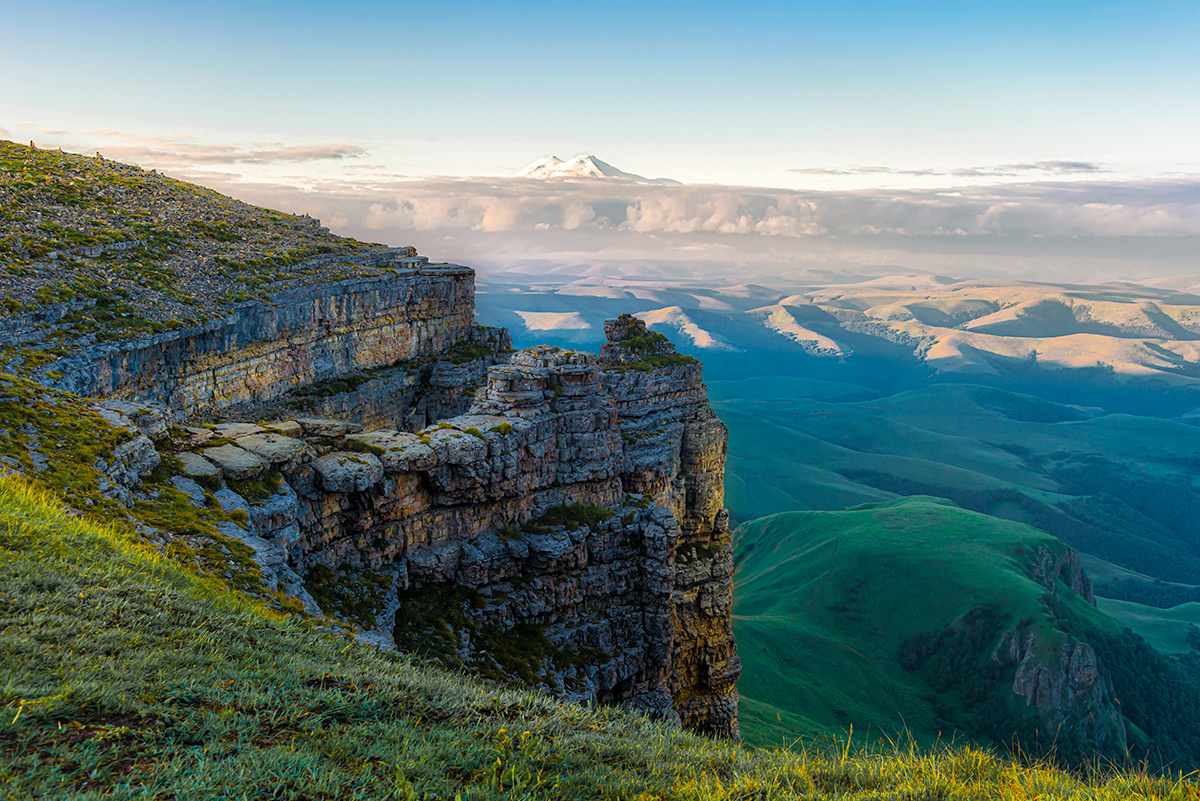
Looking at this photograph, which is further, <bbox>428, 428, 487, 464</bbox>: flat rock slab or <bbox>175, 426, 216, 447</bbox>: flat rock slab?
<bbox>428, 428, 487, 464</bbox>: flat rock slab

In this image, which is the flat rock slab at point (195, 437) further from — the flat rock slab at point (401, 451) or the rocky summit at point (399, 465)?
the flat rock slab at point (401, 451)

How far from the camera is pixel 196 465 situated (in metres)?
27.7

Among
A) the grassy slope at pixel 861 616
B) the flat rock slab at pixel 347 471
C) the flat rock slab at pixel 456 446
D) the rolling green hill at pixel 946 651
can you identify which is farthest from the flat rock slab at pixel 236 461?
the rolling green hill at pixel 946 651

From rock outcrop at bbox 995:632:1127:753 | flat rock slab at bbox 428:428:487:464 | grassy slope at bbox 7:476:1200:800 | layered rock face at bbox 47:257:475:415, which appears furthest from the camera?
rock outcrop at bbox 995:632:1127:753

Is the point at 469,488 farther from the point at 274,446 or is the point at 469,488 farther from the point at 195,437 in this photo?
the point at 195,437

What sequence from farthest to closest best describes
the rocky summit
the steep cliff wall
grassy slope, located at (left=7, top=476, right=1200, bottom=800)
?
1. the steep cliff wall
2. the rocky summit
3. grassy slope, located at (left=7, top=476, right=1200, bottom=800)

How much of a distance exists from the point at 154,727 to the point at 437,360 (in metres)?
60.3

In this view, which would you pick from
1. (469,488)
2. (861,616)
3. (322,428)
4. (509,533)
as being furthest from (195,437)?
(861,616)

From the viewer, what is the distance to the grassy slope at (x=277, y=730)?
1028 cm

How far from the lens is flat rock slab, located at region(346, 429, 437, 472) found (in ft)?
113

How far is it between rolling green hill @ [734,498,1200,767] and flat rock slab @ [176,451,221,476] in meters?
95.3

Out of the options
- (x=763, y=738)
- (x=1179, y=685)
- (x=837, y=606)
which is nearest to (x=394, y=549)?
(x=763, y=738)

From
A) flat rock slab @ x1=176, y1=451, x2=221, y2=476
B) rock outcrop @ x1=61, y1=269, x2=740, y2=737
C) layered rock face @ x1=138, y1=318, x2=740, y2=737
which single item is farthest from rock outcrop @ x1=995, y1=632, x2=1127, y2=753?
flat rock slab @ x1=176, y1=451, x2=221, y2=476

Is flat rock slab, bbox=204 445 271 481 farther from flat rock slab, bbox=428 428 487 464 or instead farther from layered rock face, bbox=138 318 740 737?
flat rock slab, bbox=428 428 487 464
